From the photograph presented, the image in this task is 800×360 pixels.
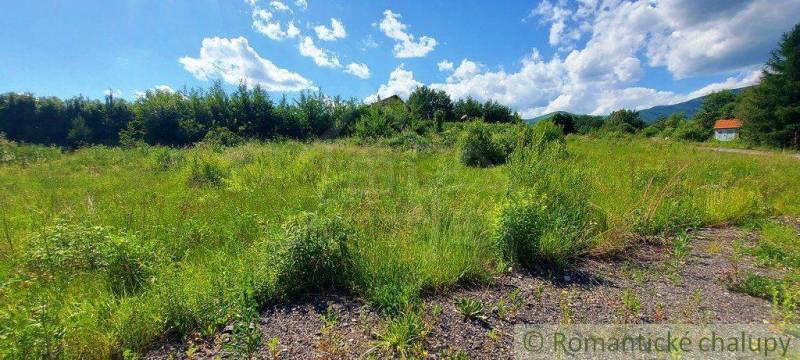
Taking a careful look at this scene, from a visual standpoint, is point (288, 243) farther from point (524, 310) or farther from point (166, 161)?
point (166, 161)

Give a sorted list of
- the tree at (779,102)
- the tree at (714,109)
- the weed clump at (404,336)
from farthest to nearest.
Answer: the tree at (714,109) < the tree at (779,102) < the weed clump at (404,336)

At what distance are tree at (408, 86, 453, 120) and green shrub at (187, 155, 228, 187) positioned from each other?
94.6ft

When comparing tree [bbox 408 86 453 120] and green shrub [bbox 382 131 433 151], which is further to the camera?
tree [bbox 408 86 453 120]

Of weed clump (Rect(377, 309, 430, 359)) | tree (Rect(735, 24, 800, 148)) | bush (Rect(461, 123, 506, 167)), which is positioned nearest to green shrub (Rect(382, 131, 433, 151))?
bush (Rect(461, 123, 506, 167))

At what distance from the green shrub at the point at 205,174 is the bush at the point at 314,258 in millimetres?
6413

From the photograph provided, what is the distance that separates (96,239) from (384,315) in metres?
3.08

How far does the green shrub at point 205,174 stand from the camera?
27.4ft

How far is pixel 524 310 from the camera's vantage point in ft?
8.25

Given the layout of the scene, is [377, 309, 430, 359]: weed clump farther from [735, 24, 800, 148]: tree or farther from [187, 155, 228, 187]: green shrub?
[735, 24, 800, 148]: tree

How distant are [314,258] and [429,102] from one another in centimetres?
3643

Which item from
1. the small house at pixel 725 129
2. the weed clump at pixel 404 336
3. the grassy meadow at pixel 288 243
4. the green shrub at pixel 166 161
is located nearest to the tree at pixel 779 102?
the grassy meadow at pixel 288 243

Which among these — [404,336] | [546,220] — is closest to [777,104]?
[546,220]

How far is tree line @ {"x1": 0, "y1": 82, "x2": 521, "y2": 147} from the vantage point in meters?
25.6

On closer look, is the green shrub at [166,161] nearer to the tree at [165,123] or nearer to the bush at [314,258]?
the bush at [314,258]
